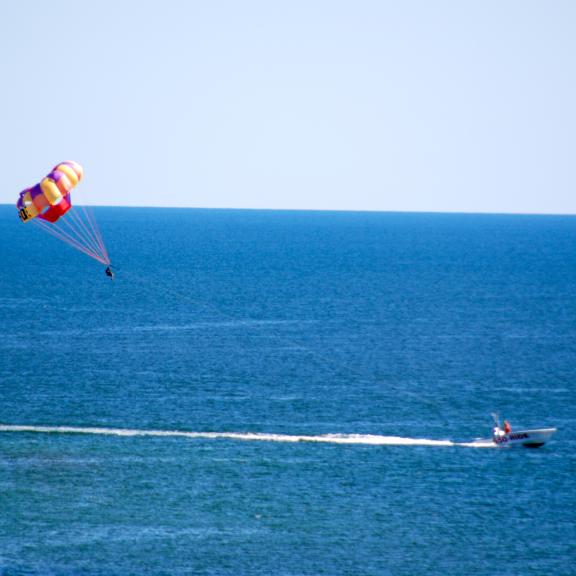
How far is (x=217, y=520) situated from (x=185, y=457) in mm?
11519

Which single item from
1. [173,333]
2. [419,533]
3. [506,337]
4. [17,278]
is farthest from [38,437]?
[17,278]

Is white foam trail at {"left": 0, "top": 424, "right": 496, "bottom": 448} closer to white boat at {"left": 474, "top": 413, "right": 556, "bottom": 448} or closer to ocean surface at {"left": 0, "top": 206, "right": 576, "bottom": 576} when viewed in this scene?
ocean surface at {"left": 0, "top": 206, "right": 576, "bottom": 576}

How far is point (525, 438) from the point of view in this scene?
74.5 m

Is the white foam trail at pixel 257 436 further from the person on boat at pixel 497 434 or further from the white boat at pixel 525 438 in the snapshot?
the white boat at pixel 525 438

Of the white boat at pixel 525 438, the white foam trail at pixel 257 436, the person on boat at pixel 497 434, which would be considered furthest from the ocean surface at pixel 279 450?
the person on boat at pixel 497 434

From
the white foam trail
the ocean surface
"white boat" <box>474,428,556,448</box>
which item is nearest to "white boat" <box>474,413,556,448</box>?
"white boat" <box>474,428,556,448</box>

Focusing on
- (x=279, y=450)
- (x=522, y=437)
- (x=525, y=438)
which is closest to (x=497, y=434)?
(x=522, y=437)

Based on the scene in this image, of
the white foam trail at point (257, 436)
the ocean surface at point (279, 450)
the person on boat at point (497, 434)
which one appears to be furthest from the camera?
the white foam trail at point (257, 436)

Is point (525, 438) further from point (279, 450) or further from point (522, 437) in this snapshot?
point (279, 450)

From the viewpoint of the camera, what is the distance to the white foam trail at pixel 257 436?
249ft

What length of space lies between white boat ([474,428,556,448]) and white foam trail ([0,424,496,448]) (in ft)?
5.14

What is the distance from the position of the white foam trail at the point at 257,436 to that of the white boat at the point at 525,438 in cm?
157

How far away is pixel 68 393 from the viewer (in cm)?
8875

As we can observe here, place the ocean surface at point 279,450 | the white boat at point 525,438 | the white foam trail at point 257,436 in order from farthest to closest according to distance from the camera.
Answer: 1. the white foam trail at point 257,436
2. the white boat at point 525,438
3. the ocean surface at point 279,450
